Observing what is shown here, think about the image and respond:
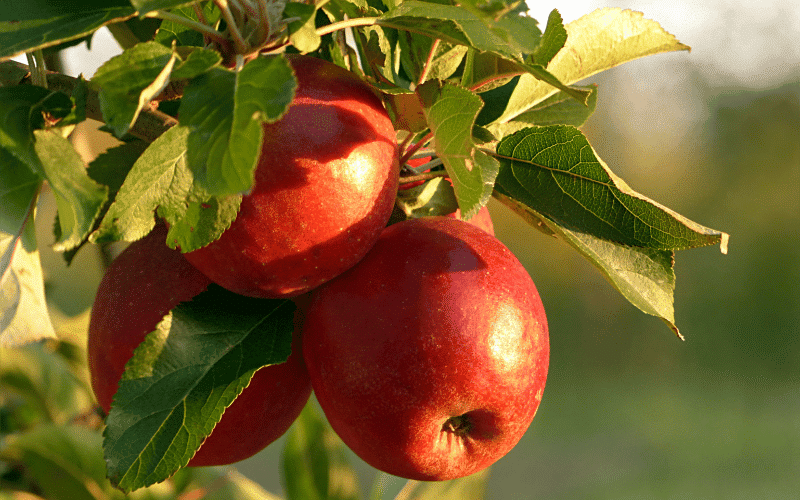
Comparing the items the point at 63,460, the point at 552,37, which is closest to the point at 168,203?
the point at 552,37

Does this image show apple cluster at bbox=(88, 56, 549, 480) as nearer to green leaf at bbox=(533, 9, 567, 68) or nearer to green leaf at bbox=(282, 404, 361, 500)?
green leaf at bbox=(533, 9, 567, 68)

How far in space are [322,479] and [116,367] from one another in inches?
22.2

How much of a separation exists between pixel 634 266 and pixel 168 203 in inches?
13.4

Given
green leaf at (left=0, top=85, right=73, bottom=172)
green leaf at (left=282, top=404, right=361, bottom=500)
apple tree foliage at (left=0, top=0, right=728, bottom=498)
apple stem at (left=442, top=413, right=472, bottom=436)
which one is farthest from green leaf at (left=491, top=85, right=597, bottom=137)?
green leaf at (left=282, top=404, right=361, bottom=500)

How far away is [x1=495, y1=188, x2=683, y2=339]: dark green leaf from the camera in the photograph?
48 cm

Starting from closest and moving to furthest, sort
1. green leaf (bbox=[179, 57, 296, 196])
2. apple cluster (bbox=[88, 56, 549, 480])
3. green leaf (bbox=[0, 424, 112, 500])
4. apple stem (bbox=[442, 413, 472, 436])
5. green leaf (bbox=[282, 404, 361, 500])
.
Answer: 1. green leaf (bbox=[179, 57, 296, 196])
2. apple cluster (bbox=[88, 56, 549, 480])
3. apple stem (bbox=[442, 413, 472, 436])
4. green leaf (bbox=[0, 424, 112, 500])
5. green leaf (bbox=[282, 404, 361, 500])

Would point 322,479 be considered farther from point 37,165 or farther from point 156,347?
point 37,165

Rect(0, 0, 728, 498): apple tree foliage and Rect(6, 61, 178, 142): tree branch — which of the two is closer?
Rect(0, 0, 728, 498): apple tree foliage

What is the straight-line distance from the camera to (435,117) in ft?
1.34

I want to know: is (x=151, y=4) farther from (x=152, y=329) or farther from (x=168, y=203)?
(x=152, y=329)

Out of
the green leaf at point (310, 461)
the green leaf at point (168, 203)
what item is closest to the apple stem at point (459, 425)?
the green leaf at point (168, 203)

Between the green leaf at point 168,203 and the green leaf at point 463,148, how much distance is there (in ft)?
0.43

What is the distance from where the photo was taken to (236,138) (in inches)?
11.2

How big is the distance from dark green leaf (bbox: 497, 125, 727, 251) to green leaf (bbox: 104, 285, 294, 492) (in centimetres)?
21
